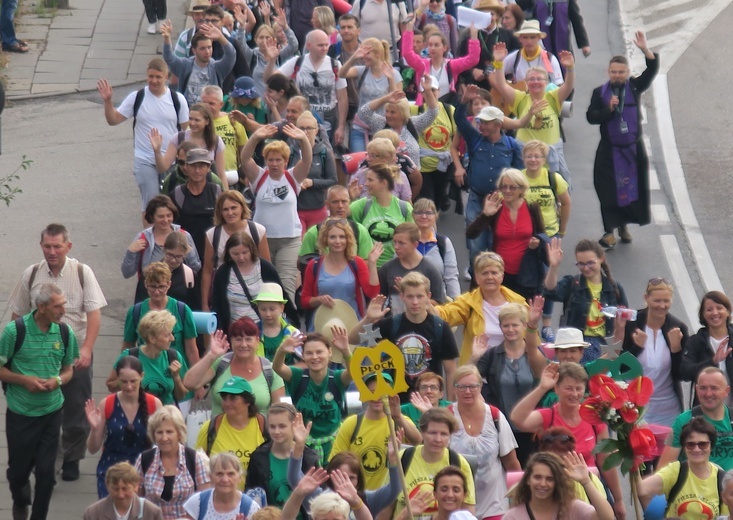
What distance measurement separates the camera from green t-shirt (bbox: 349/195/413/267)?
13070 mm

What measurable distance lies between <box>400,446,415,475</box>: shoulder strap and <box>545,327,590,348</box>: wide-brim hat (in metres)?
1.81

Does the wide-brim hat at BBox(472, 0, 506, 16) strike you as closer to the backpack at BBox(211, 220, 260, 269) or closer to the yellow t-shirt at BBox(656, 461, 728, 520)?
the backpack at BBox(211, 220, 260, 269)

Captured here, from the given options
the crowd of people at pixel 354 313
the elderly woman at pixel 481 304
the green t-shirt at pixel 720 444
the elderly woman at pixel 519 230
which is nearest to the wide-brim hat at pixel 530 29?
the crowd of people at pixel 354 313

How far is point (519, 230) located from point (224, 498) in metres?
4.69

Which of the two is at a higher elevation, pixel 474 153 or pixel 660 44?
pixel 474 153

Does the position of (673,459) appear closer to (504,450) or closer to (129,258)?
(504,450)

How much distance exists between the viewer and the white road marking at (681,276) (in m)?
15.1

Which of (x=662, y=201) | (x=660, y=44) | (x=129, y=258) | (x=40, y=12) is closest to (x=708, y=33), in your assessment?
(x=660, y=44)

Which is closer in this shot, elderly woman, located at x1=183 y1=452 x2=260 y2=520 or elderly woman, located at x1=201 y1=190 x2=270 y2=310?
elderly woman, located at x1=183 y1=452 x2=260 y2=520

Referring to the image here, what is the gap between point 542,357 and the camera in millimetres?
11234

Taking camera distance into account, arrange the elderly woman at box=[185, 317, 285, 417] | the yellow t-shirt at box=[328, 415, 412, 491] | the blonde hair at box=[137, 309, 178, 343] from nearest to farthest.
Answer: the yellow t-shirt at box=[328, 415, 412, 491], the elderly woman at box=[185, 317, 285, 417], the blonde hair at box=[137, 309, 178, 343]

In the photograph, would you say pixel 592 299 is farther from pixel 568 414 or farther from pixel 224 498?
pixel 224 498

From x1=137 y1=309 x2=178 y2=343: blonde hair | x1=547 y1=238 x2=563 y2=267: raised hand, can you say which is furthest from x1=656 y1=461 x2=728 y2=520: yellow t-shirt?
x1=137 y1=309 x2=178 y2=343: blonde hair

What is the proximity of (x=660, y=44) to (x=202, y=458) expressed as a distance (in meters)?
15.3
